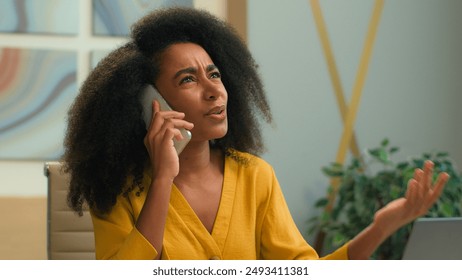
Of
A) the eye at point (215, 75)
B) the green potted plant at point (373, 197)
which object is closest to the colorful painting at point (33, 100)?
the green potted plant at point (373, 197)

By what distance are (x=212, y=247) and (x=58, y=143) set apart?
2.15 meters

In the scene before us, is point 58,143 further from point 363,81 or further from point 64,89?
point 363,81

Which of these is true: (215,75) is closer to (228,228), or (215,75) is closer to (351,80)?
(228,228)

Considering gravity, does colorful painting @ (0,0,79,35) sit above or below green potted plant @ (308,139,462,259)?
above

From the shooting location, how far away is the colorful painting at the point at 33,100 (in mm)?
3533

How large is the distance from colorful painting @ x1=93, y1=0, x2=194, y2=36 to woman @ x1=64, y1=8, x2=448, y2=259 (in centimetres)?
195

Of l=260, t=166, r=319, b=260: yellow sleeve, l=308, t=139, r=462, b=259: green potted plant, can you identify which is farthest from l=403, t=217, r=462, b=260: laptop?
l=308, t=139, r=462, b=259: green potted plant

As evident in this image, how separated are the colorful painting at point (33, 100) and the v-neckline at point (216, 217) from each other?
206 centimetres

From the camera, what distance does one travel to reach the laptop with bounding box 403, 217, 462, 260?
4.35 ft

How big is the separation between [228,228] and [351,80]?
254 centimetres

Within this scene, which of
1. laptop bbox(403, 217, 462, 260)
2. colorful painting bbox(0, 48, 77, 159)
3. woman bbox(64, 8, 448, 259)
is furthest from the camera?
colorful painting bbox(0, 48, 77, 159)

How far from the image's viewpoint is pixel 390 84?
4.06 meters

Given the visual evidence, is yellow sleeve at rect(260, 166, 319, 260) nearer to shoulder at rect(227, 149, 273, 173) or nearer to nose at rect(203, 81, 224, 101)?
shoulder at rect(227, 149, 273, 173)
